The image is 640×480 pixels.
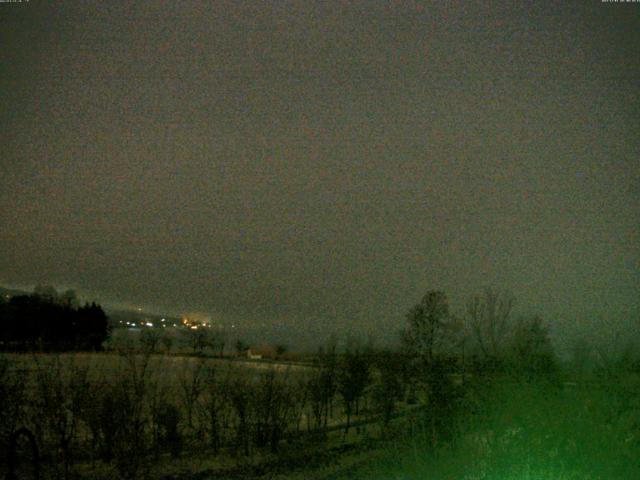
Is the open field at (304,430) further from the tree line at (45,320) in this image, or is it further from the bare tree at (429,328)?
the tree line at (45,320)

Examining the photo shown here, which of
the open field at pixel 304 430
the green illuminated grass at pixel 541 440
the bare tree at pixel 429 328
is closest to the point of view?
the green illuminated grass at pixel 541 440

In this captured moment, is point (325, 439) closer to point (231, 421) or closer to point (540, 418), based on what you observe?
point (231, 421)

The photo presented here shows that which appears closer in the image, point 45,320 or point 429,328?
point 429,328

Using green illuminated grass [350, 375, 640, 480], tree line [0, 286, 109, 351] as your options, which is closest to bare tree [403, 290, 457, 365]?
green illuminated grass [350, 375, 640, 480]

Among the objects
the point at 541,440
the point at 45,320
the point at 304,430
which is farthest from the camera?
the point at 45,320

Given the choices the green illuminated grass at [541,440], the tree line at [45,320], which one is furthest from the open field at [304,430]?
the tree line at [45,320]

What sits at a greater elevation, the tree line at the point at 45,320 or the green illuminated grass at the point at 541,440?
the tree line at the point at 45,320

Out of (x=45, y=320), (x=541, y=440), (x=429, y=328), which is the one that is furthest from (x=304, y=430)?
(x=45, y=320)

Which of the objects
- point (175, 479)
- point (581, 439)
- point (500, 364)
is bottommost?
point (175, 479)

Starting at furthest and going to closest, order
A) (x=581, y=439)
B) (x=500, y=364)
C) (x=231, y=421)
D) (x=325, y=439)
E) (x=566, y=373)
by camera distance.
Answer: (x=325, y=439) → (x=231, y=421) → (x=500, y=364) → (x=566, y=373) → (x=581, y=439)

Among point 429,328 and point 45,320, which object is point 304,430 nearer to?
point 429,328

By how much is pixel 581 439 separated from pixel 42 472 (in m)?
9.33

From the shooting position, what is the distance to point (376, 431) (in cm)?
1778

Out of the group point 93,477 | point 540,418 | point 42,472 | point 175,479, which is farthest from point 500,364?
point 42,472
